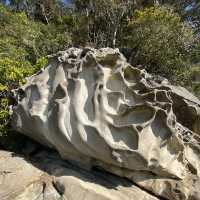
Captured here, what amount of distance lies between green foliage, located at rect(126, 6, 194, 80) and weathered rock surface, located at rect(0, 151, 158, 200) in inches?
248

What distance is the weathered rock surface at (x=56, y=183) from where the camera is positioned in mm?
4699

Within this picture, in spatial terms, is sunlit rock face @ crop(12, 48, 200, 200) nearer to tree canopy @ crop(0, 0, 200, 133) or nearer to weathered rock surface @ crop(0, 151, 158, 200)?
weathered rock surface @ crop(0, 151, 158, 200)

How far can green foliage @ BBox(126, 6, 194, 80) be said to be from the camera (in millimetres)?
10789

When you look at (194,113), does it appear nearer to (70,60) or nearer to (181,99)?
(181,99)

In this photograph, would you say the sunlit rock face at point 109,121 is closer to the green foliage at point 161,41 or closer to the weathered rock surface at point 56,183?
the weathered rock surface at point 56,183

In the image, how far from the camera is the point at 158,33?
1077 centimetres

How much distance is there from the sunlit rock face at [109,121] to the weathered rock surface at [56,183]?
0.50 feet

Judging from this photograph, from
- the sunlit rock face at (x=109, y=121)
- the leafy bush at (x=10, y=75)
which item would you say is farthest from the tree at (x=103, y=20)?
the sunlit rock face at (x=109, y=121)

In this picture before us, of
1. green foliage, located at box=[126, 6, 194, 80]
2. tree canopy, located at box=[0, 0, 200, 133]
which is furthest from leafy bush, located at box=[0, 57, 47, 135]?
green foliage, located at box=[126, 6, 194, 80]

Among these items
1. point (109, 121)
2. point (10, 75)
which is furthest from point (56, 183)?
point (10, 75)

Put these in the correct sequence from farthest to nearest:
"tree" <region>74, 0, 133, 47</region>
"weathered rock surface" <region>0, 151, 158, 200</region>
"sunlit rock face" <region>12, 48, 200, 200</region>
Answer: "tree" <region>74, 0, 133, 47</region> < "sunlit rock face" <region>12, 48, 200, 200</region> < "weathered rock surface" <region>0, 151, 158, 200</region>

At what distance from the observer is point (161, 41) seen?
10945 mm

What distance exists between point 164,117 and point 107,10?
26.2ft

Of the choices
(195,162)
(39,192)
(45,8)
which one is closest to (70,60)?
(39,192)
